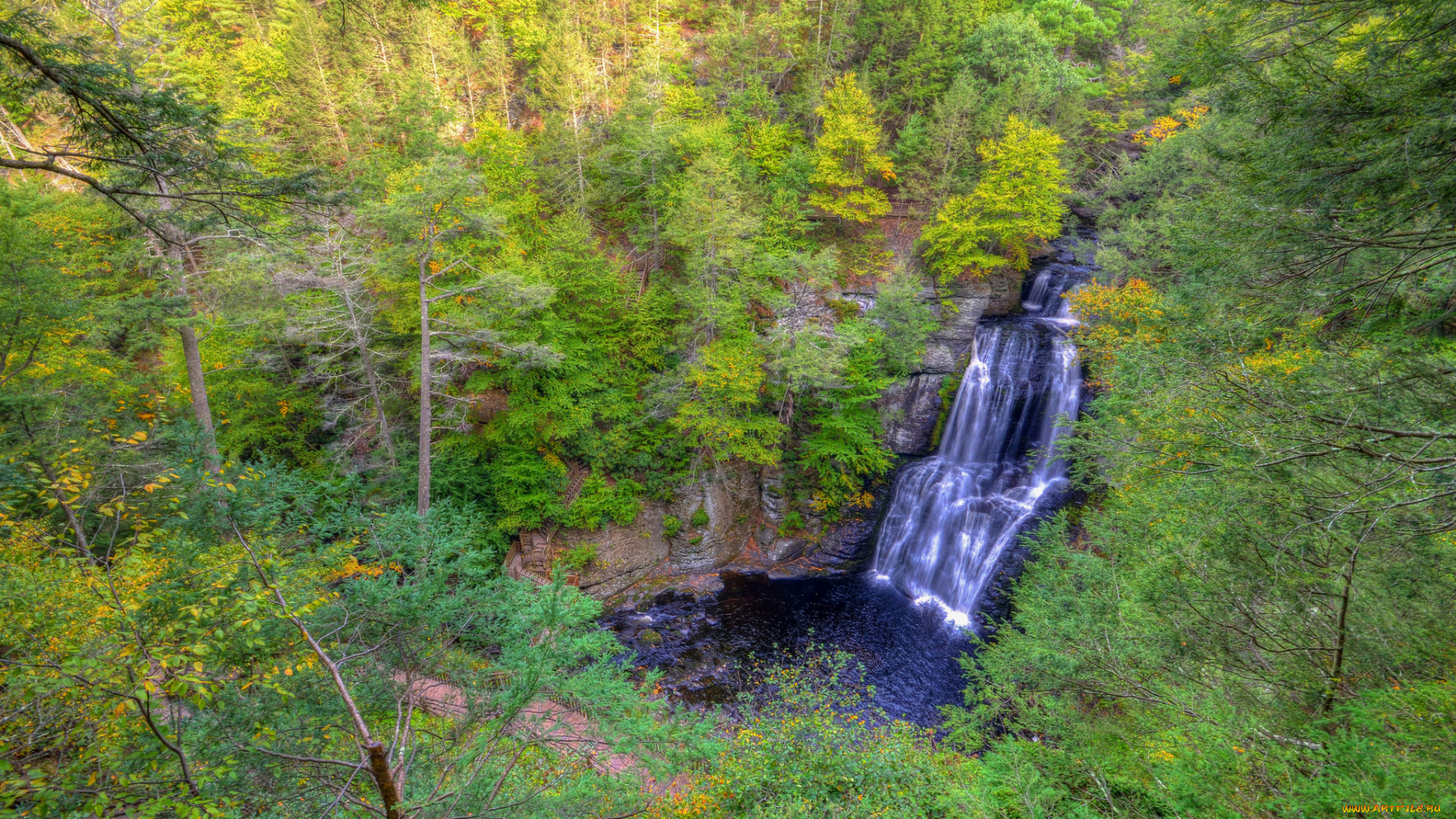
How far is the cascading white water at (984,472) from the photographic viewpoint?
15.4 m

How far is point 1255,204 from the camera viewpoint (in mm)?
4301

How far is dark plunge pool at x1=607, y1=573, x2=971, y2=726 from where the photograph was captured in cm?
1260

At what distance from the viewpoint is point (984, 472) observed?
55.0 ft

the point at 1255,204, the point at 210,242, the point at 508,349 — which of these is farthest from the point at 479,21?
the point at 1255,204

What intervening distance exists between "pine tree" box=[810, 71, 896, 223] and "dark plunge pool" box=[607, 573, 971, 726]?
13.3 meters

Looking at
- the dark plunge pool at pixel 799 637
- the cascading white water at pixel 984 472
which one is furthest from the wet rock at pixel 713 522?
the cascading white water at pixel 984 472

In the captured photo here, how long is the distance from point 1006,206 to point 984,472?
361 inches

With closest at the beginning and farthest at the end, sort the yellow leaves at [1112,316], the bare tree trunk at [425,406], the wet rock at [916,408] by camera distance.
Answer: the bare tree trunk at [425,406], the yellow leaves at [1112,316], the wet rock at [916,408]

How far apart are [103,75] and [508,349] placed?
9018 millimetres

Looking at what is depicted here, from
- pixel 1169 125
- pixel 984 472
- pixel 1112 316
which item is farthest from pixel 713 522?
pixel 1169 125

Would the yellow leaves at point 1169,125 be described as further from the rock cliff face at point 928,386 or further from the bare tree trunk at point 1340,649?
the bare tree trunk at point 1340,649

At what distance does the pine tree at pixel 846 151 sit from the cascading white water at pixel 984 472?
646 centimetres

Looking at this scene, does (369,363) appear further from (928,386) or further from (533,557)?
(928,386)

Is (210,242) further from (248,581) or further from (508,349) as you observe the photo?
(248,581)
